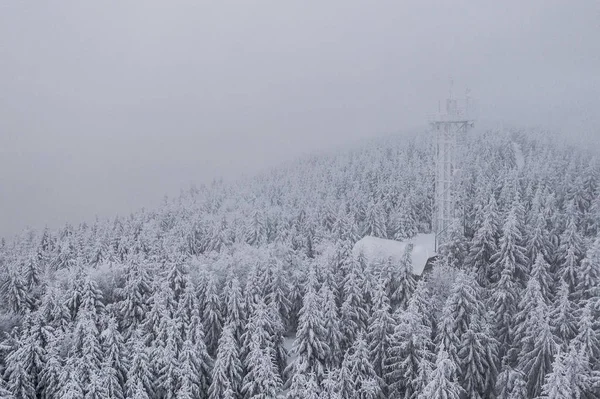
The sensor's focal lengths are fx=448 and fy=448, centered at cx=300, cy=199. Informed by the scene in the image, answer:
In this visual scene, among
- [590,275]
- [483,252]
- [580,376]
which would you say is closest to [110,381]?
[580,376]

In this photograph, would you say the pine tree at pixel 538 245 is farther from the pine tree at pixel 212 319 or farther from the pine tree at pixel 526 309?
the pine tree at pixel 212 319

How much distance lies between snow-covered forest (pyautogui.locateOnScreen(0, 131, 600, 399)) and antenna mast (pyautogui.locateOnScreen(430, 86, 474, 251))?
6.01 m

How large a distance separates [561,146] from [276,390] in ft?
376

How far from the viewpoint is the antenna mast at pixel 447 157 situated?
191ft

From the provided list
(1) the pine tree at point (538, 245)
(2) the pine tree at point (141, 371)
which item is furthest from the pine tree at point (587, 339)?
(2) the pine tree at point (141, 371)

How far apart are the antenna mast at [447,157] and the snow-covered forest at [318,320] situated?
6.01 m

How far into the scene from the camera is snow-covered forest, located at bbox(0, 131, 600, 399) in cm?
3188

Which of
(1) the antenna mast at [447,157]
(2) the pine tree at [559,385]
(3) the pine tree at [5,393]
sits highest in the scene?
(1) the antenna mast at [447,157]

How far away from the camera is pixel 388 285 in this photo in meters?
46.2

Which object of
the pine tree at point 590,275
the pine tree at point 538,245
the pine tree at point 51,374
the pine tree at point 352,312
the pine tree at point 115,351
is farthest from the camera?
the pine tree at point 538,245

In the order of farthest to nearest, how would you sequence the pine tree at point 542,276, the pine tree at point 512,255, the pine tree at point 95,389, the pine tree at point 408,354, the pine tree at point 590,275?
the pine tree at point 512,255
the pine tree at point 542,276
the pine tree at point 590,275
the pine tree at point 408,354
the pine tree at point 95,389

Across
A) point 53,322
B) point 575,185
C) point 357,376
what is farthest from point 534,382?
point 575,185

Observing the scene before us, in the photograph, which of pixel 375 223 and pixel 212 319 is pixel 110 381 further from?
pixel 375 223

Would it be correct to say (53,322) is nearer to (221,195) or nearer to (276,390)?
(276,390)
